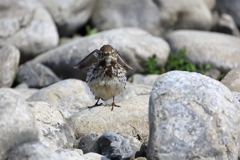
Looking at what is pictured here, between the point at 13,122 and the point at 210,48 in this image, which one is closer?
the point at 13,122

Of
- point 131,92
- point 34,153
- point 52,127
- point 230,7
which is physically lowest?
point 230,7

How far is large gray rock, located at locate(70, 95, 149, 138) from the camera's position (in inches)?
232

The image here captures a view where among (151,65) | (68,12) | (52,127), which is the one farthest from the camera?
(68,12)

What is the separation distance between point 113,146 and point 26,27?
24.5ft

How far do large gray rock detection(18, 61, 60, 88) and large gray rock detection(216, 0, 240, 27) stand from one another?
7.88 m

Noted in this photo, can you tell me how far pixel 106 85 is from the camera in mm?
6199

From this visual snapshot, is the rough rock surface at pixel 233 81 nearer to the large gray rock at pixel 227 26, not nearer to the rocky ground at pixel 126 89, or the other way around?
the rocky ground at pixel 126 89

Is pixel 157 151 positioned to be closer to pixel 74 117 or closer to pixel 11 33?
pixel 74 117

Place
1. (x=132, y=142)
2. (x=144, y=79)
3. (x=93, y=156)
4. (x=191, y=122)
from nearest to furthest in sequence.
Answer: (x=191, y=122) → (x=93, y=156) → (x=132, y=142) → (x=144, y=79)

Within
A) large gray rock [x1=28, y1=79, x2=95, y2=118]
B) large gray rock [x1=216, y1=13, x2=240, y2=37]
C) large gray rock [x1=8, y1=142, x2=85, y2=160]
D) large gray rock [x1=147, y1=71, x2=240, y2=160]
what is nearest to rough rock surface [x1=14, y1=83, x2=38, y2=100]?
large gray rock [x1=28, y1=79, x2=95, y2=118]

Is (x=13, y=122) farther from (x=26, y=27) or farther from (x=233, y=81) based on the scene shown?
(x=26, y=27)

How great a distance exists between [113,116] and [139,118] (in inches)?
14.8

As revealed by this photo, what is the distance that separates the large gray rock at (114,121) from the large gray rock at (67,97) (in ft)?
3.14

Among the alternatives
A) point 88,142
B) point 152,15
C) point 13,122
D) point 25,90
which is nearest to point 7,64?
point 25,90
